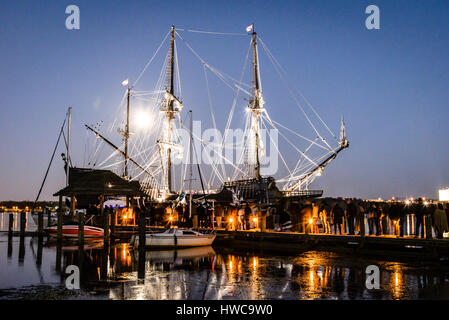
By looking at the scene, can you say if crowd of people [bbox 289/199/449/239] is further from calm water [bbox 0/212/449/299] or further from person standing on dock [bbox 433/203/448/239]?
calm water [bbox 0/212/449/299]

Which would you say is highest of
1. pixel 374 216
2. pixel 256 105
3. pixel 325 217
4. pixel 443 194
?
pixel 256 105

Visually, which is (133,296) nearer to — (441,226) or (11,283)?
(11,283)

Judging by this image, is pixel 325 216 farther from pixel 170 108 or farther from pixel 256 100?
pixel 170 108

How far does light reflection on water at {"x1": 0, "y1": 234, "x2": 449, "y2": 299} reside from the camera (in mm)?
13430

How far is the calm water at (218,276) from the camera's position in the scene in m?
13.4

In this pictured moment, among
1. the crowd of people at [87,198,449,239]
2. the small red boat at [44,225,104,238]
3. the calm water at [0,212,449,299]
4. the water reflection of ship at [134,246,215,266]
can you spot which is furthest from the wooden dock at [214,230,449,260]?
the small red boat at [44,225,104,238]

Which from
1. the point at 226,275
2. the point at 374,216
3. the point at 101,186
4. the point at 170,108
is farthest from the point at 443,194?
the point at 170,108

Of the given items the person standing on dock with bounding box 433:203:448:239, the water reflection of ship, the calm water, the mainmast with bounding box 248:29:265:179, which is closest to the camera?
the calm water

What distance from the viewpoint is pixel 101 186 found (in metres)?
32.5

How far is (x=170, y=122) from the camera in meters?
61.2

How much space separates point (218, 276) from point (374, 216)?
11.5 metres

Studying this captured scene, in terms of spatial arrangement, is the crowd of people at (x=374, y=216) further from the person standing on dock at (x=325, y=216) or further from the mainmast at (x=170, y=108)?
the mainmast at (x=170, y=108)

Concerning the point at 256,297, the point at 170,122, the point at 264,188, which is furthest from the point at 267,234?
the point at 170,122

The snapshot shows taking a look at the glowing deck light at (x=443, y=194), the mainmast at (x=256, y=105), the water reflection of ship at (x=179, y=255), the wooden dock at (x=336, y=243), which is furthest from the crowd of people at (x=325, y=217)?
the mainmast at (x=256, y=105)
